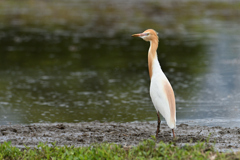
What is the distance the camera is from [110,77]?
13016 mm

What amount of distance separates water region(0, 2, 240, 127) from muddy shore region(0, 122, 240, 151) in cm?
79

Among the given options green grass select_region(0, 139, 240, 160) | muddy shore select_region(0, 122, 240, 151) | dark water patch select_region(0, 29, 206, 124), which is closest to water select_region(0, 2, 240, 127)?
dark water patch select_region(0, 29, 206, 124)

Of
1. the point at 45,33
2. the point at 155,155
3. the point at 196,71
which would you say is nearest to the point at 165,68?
the point at 196,71

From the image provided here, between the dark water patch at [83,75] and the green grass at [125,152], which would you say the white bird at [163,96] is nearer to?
the green grass at [125,152]

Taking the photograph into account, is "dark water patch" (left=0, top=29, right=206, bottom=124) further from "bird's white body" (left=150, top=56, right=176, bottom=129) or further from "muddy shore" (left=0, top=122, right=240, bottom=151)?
"bird's white body" (left=150, top=56, right=176, bottom=129)

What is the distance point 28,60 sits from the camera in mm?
15953

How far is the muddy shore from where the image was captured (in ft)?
22.9

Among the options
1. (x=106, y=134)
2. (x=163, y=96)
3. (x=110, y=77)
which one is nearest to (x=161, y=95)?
(x=163, y=96)

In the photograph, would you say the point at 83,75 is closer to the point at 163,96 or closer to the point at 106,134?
the point at 106,134

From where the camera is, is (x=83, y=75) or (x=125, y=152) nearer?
(x=125, y=152)

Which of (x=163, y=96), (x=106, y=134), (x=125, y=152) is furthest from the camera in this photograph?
(x=106, y=134)

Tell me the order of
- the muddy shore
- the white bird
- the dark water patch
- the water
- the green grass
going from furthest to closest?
the dark water patch
the water
the muddy shore
the white bird
the green grass

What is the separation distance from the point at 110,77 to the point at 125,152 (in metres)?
7.22

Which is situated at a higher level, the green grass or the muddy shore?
the green grass
